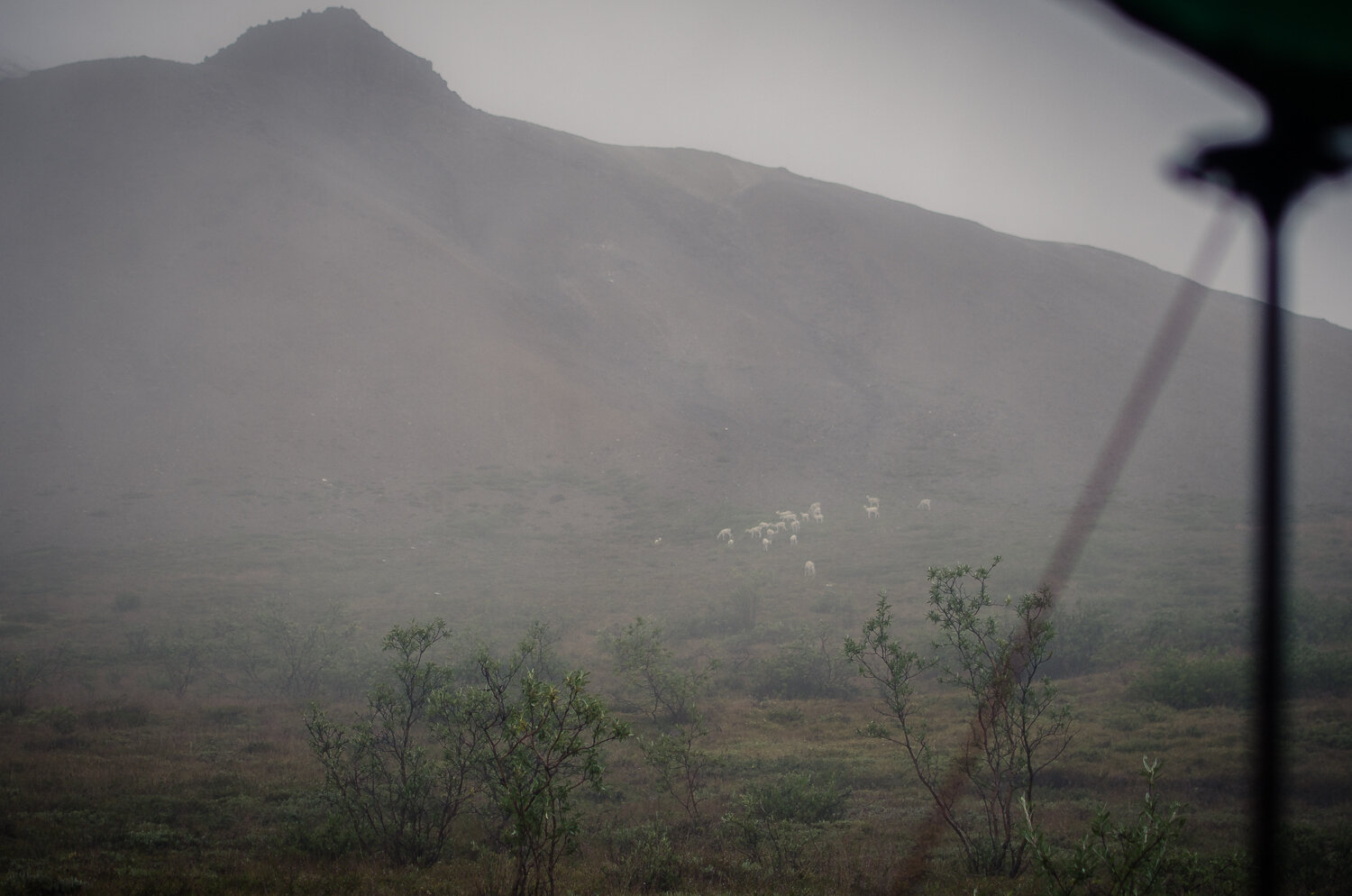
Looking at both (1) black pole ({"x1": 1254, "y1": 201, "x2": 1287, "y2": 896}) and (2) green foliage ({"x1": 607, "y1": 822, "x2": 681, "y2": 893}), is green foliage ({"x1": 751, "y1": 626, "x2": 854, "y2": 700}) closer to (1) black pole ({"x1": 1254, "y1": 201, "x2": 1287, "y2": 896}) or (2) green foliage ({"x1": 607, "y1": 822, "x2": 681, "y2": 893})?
(2) green foliage ({"x1": 607, "y1": 822, "x2": 681, "y2": 893})

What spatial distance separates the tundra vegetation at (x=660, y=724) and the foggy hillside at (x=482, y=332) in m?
10.9

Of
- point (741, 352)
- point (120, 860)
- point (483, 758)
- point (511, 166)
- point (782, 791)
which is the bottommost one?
point (782, 791)

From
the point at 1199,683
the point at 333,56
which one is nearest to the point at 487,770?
the point at 1199,683

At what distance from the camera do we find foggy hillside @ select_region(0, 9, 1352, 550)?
40906 millimetres

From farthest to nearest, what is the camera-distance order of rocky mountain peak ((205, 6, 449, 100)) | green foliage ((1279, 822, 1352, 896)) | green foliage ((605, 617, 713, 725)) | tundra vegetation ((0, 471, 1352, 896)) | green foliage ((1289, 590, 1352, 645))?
1. rocky mountain peak ((205, 6, 449, 100))
2. green foliage ((1289, 590, 1352, 645))
3. green foliage ((605, 617, 713, 725))
4. tundra vegetation ((0, 471, 1352, 896))
5. green foliage ((1279, 822, 1352, 896))

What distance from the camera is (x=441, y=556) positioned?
3391 cm

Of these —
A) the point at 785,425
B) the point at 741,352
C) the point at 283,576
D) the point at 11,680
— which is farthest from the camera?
the point at 741,352

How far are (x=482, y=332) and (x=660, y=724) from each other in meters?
44.5

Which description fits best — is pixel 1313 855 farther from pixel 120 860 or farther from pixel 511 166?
pixel 511 166

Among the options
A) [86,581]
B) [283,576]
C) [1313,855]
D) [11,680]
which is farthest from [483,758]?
[86,581]

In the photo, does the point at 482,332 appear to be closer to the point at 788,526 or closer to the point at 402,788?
the point at 788,526

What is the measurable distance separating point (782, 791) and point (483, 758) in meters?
4.72

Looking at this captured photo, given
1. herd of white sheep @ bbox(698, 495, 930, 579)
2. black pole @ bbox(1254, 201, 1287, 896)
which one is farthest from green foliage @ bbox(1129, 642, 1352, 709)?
herd of white sheep @ bbox(698, 495, 930, 579)

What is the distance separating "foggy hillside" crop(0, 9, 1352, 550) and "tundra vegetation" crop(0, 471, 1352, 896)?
10863mm
